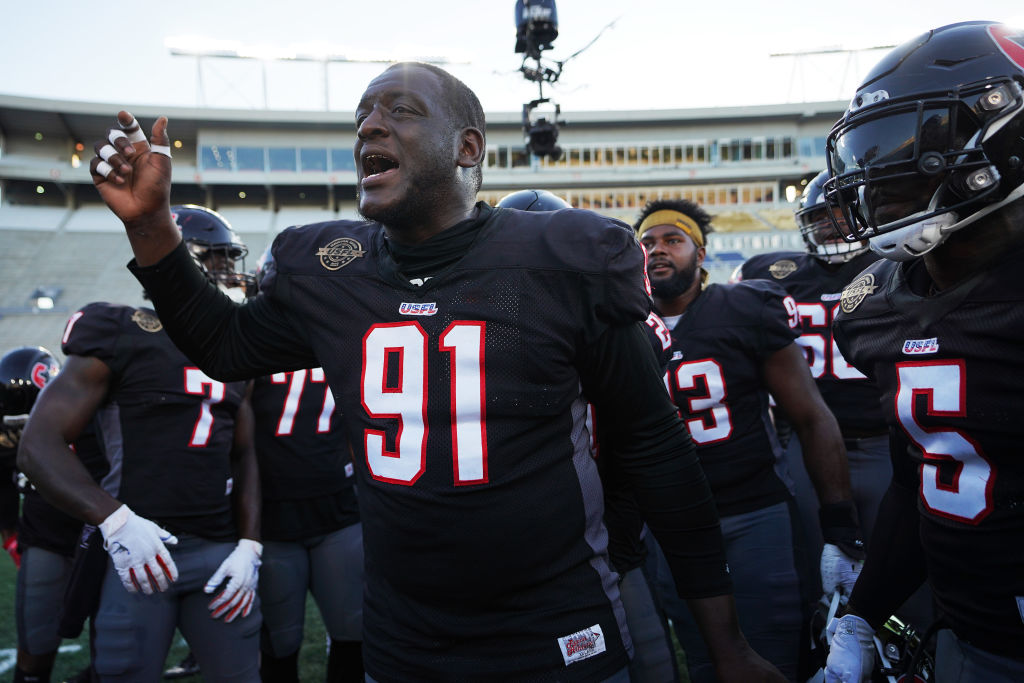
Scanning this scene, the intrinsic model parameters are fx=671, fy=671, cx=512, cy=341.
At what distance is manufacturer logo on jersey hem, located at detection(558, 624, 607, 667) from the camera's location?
1.40m

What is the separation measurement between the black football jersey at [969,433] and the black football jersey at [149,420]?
240cm

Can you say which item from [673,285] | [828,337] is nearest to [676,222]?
[673,285]

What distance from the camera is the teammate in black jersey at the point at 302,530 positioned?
3.15 metres

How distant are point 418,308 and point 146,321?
165cm

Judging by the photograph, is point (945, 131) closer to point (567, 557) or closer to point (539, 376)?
point (539, 376)

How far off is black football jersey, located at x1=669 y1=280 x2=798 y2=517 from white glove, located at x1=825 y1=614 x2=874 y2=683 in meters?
1.10

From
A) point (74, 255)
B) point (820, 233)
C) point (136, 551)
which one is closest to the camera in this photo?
point (136, 551)

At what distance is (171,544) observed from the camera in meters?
2.45

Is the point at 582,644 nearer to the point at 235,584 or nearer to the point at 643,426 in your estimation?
the point at 643,426

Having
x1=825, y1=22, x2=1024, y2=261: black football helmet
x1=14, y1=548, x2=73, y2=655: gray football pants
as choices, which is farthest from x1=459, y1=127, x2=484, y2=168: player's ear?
x1=14, y1=548, x2=73, y2=655: gray football pants

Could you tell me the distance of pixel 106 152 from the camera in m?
1.45

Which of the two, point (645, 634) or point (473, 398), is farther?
point (645, 634)

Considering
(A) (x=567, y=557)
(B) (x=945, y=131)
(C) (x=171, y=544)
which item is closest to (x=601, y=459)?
(A) (x=567, y=557)

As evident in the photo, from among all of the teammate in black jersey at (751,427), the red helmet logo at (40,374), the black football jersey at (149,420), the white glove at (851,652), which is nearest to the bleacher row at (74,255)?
the red helmet logo at (40,374)
